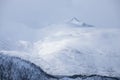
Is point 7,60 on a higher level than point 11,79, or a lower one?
higher

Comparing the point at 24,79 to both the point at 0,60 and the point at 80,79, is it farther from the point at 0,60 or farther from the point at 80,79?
the point at 80,79

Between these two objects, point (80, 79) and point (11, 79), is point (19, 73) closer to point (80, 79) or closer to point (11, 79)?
point (11, 79)

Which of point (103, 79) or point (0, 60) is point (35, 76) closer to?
point (0, 60)

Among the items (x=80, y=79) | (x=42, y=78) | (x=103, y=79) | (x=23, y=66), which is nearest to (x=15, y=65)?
(x=23, y=66)

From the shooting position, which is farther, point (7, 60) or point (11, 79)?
point (7, 60)

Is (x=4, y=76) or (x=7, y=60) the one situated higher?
(x=7, y=60)

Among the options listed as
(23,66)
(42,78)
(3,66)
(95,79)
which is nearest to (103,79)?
(95,79)

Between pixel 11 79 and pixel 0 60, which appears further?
pixel 0 60

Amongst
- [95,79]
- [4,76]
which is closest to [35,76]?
[4,76]
